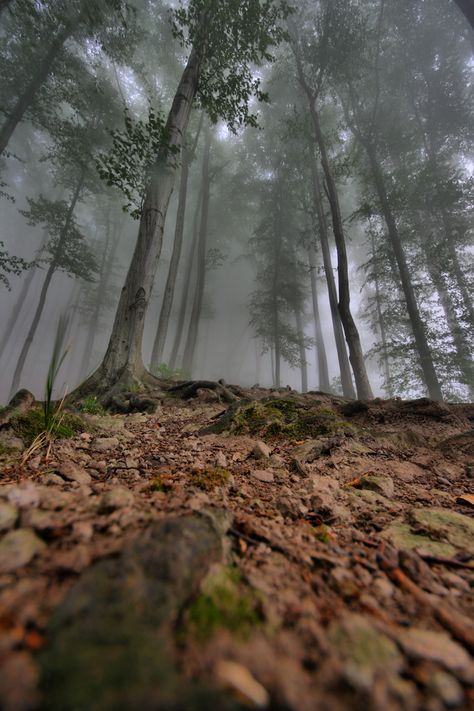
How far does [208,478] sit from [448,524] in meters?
1.06

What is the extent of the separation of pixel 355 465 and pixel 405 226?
44.0 feet

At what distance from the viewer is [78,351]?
120ft

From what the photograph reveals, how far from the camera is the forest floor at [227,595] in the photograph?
1.25 feet

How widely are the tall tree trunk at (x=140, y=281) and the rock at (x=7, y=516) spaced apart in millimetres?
3401

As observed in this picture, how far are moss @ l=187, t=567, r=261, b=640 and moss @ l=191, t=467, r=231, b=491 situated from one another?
22.1 inches

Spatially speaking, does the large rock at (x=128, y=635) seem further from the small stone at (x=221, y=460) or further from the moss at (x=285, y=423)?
the moss at (x=285, y=423)

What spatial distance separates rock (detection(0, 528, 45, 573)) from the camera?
55 centimetres

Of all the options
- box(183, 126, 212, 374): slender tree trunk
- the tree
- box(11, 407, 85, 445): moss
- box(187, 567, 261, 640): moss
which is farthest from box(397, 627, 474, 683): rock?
box(183, 126, 212, 374): slender tree trunk

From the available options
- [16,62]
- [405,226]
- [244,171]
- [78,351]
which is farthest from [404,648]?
[78,351]

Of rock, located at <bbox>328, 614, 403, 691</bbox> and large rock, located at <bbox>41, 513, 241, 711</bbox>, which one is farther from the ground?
large rock, located at <bbox>41, 513, 241, 711</bbox>

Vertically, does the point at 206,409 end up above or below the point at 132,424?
above

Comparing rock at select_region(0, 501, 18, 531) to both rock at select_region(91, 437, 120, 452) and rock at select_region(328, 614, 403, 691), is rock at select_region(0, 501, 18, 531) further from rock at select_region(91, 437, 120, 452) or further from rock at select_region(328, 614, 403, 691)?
rock at select_region(91, 437, 120, 452)

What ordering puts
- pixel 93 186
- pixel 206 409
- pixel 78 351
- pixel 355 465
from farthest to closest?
pixel 78 351 → pixel 93 186 → pixel 206 409 → pixel 355 465

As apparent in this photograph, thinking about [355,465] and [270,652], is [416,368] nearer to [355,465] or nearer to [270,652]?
[355,465]
